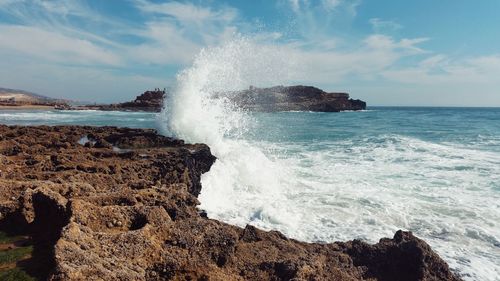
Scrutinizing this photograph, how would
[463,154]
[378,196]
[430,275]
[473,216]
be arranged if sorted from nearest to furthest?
1. [430,275]
2. [473,216]
3. [378,196]
4. [463,154]

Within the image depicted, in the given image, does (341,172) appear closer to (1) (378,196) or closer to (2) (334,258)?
(1) (378,196)

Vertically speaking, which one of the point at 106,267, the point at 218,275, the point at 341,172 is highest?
the point at 106,267

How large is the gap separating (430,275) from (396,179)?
797 centimetres

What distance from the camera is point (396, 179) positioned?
43.0 ft

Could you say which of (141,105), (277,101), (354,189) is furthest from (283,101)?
(354,189)

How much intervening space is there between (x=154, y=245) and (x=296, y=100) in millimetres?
85452

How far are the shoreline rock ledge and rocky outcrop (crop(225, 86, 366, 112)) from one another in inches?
2698

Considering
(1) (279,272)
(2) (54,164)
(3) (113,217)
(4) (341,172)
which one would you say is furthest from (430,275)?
(4) (341,172)

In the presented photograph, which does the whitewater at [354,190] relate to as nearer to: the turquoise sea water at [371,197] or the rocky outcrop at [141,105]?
the turquoise sea water at [371,197]

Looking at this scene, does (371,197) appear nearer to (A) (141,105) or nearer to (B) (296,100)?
(A) (141,105)

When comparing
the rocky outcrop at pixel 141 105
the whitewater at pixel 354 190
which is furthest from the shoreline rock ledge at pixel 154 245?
the rocky outcrop at pixel 141 105

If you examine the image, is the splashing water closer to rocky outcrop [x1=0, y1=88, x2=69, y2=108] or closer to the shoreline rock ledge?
the shoreline rock ledge

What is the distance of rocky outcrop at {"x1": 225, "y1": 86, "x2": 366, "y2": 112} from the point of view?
8000 centimetres

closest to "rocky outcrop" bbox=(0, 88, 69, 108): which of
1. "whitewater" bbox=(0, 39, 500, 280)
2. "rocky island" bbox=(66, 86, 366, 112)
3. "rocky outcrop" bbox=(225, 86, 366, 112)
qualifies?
"rocky island" bbox=(66, 86, 366, 112)
